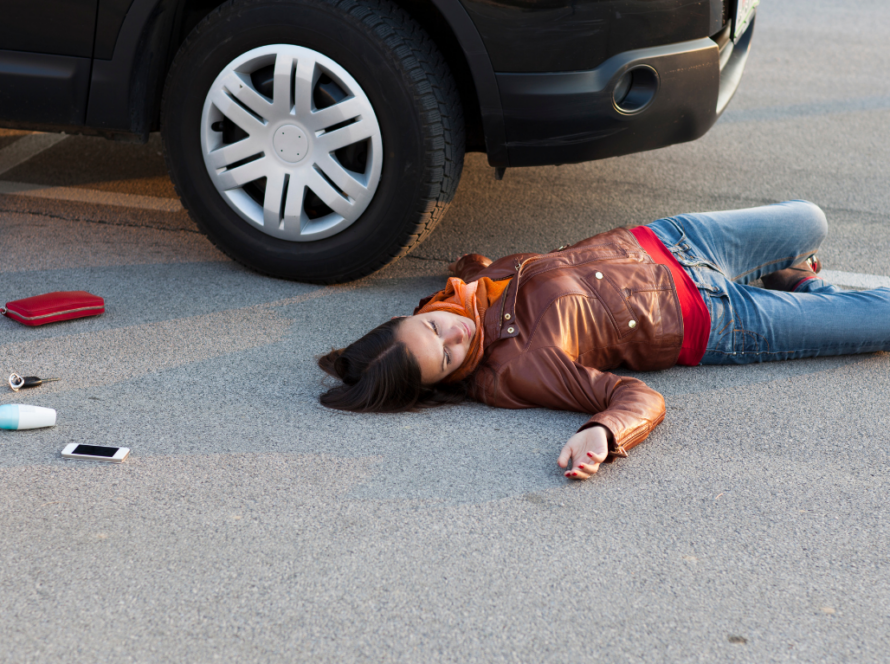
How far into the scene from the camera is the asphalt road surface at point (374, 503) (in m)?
1.87

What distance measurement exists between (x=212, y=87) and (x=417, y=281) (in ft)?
3.57

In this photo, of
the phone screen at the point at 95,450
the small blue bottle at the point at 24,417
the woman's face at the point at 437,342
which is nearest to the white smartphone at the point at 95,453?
the phone screen at the point at 95,450

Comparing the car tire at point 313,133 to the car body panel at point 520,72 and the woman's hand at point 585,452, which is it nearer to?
the car body panel at point 520,72

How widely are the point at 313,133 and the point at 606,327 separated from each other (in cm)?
130

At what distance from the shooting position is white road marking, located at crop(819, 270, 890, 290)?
352 cm

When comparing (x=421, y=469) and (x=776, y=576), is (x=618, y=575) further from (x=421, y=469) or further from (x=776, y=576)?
(x=421, y=469)

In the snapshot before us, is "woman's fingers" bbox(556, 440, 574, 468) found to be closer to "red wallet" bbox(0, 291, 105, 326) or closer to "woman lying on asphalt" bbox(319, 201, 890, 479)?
"woman lying on asphalt" bbox(319, 201, 890, 479)

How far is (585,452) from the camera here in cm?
235

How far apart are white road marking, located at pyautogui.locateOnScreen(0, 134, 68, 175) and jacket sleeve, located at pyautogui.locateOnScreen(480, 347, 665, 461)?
324cm

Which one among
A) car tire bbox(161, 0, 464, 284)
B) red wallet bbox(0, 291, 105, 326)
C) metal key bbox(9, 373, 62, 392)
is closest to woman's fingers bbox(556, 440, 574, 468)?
car tire bbox(161, 0, 464, 284)

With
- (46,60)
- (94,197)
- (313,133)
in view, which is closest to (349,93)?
(313,133)

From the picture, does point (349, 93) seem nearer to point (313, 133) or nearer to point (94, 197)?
point (313, 133)

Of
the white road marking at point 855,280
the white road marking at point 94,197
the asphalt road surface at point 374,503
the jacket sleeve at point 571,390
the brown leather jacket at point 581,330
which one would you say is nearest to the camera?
the asphalt road surface at point 374,503

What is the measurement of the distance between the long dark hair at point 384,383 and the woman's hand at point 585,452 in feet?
1.66
